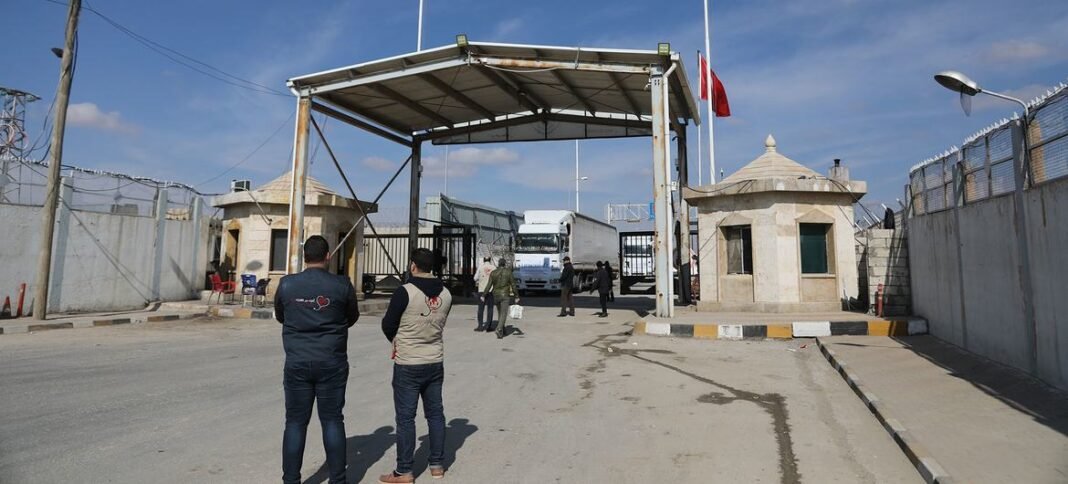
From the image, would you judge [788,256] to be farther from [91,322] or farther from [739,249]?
[91,322]

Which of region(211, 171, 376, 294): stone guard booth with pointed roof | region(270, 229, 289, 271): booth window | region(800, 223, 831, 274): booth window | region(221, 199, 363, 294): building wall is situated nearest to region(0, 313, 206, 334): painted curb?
region(221, 199, 363, 294): building wall

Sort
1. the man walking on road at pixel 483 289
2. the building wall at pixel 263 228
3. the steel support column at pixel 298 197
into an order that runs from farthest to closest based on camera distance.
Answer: the building wall at pixel 263 228 < the steel support column at pixel 298 197 < the man walking on road at pixel 483 289

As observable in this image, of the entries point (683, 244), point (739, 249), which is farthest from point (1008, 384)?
point (683, 244)

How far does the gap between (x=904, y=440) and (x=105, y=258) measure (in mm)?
19324

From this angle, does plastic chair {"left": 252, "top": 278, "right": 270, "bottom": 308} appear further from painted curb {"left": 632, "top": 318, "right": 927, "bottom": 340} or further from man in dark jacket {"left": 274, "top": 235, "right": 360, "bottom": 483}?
man in dark jacket {"left": 274, "top": 235, "right": 360, "bottom": 483}

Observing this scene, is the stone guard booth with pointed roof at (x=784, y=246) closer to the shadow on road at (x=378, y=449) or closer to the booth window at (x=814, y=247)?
the booth window at (x=814, y=247)

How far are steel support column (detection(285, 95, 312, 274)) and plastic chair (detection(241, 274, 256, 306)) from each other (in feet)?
6.14

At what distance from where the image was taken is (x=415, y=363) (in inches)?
150

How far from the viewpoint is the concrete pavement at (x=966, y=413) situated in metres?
3.88

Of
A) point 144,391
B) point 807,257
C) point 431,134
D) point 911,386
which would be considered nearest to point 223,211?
point 431,134

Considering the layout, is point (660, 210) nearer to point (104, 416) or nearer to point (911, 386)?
point (911, 386)

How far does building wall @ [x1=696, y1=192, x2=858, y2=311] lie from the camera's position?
518 inches

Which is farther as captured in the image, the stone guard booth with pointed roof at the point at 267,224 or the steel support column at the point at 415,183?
the steel support column at the point at 415,183

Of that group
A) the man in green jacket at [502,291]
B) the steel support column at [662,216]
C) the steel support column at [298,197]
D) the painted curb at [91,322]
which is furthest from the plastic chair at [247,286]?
the steel support column at [662,216]
